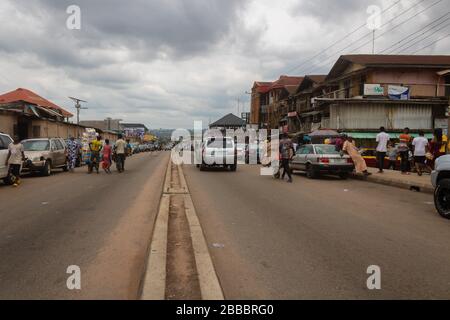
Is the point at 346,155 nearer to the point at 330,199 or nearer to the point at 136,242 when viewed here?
the point at 330,199

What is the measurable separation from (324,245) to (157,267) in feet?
8.38

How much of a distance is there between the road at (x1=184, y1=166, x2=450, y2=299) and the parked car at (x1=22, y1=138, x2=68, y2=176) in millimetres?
10020

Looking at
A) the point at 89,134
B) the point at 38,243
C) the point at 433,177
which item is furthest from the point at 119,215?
the point at 89,134

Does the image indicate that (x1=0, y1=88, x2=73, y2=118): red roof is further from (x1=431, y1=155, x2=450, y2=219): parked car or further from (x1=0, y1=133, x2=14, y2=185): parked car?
(x1=431, y1=155, x2=450, y2=219): parked car

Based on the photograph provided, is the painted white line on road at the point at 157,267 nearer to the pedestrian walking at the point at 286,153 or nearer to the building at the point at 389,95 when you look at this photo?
the pedestrian walking at the point at 286,153

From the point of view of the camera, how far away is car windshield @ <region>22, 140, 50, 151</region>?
742 inches

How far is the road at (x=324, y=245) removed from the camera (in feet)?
14.3

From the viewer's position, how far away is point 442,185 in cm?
874

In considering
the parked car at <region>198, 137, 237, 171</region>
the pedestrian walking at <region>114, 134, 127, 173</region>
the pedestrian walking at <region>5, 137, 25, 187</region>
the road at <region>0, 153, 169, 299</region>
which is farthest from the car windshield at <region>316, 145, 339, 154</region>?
the pedestrian walking at <region>5, 137, 25, 187</region>

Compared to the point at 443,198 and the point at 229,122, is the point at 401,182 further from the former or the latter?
the point at 229,122

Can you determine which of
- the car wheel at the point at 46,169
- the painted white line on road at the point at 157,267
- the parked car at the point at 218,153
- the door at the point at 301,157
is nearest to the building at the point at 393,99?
the parked car at the point at 218,153

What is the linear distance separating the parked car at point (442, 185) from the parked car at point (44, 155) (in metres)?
15.4

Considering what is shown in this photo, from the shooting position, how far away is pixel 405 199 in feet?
37.8

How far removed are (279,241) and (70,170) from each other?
18.1 meters
